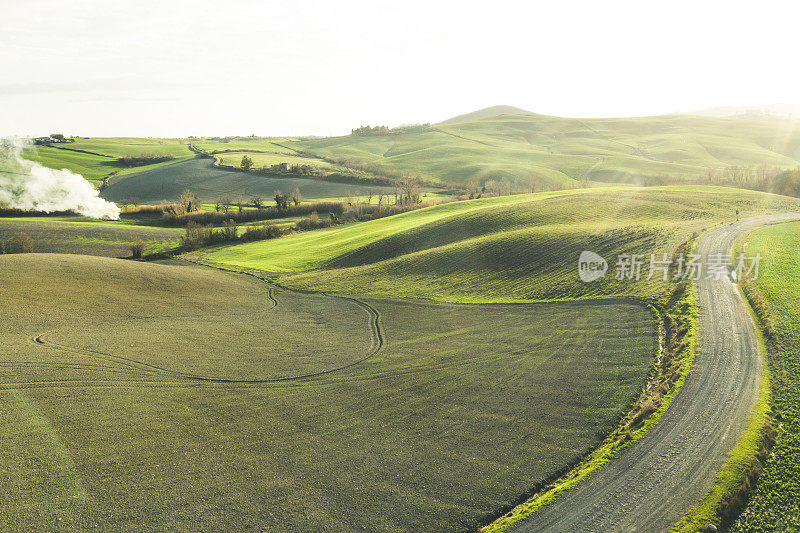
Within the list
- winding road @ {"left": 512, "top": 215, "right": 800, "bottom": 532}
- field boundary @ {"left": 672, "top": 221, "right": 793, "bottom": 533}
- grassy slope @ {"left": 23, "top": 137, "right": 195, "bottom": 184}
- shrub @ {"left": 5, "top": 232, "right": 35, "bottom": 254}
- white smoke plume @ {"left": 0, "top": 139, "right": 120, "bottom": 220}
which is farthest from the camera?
grassy slope @ {"left": 23, "top": 137, "right": 195, "bottom": 184}

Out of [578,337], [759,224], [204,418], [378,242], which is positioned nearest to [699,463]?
[578,337]

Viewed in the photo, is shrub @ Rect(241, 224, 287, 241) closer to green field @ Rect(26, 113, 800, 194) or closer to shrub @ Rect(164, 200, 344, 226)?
shrub @ Rect(164, 200, 344, 226)

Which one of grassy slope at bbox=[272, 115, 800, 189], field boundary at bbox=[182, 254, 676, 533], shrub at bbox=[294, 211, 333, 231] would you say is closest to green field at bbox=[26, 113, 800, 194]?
grassy slope at bbox=[272, 115, 800, 189]

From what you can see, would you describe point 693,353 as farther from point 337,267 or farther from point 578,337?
point 337,267

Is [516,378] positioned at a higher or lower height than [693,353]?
lower

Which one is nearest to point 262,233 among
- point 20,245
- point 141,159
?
point 20,245

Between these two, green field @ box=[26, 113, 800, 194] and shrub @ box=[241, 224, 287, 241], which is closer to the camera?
shrub @ box=[241, 224, 287, 241]
